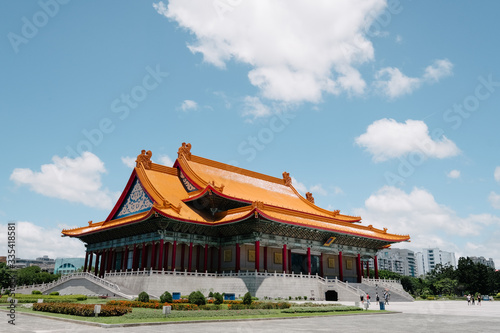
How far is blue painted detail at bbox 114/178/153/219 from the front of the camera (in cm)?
4191

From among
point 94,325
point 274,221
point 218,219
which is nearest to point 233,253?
point 218,219

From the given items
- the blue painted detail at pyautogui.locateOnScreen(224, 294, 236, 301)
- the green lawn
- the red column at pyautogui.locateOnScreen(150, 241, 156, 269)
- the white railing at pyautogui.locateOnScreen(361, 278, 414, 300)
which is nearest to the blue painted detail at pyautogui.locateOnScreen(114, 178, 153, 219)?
the red column at pyautogui.locateOnScreen(150, 241, 156, 269)

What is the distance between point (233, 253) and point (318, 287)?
878cm

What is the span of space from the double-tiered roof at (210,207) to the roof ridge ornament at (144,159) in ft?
0.38

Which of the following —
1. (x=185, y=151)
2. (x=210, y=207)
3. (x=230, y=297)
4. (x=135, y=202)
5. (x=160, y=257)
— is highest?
(x=185, y=151)

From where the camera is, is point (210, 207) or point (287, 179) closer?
point (210, 207)

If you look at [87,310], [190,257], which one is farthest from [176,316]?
[190,257]

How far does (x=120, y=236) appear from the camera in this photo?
43844 mm

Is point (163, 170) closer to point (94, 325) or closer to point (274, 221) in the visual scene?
point (274, 221)

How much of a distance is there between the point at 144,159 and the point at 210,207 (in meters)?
10.8

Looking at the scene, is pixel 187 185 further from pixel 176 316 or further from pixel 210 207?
pixel 176 316

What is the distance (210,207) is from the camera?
41.3 m

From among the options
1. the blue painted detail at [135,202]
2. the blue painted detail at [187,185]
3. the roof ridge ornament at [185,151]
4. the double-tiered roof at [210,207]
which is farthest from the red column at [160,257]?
the roof ridge ornament at [185,151]

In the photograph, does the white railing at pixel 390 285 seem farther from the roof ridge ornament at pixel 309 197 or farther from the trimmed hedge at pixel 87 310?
the trimmed hedge at pixel 87 310
